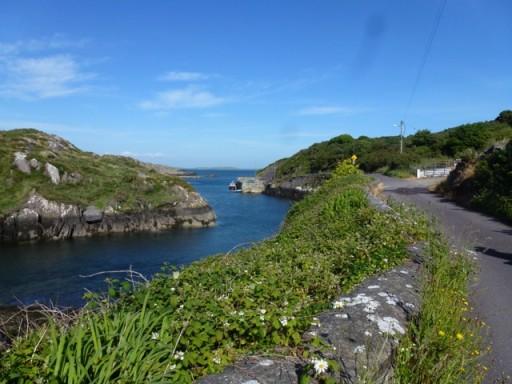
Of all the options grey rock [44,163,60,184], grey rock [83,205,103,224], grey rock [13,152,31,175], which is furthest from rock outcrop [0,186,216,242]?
grey rock [13,152,31,175]

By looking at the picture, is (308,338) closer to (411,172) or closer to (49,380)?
(49,380)

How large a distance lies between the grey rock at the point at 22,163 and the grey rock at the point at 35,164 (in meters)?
0.37

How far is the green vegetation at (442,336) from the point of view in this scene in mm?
3334

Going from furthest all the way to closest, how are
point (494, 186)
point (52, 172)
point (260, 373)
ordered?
point (52, 172), point (494, 186), point (260, 373)

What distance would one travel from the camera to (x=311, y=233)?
970cm

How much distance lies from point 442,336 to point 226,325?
2027mm

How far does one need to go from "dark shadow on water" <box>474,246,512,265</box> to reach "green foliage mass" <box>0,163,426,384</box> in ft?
9.71

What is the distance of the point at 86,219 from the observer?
39.8 m

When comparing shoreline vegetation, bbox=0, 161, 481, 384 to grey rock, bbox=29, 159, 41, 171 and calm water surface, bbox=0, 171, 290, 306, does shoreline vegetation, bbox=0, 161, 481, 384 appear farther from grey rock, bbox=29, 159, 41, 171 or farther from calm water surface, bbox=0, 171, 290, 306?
grey rock, bbox=29, 159, 41, 171

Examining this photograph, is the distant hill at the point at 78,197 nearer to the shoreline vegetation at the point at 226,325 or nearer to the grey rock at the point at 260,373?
the shoreline vegetation at the point at 226,325

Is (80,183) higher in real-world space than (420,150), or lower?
lower

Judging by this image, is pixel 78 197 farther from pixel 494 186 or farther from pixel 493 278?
pixel 493 278

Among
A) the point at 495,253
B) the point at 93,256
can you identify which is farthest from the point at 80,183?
the point at 495,253

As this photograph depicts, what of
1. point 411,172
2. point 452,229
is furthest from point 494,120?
point 452,229
